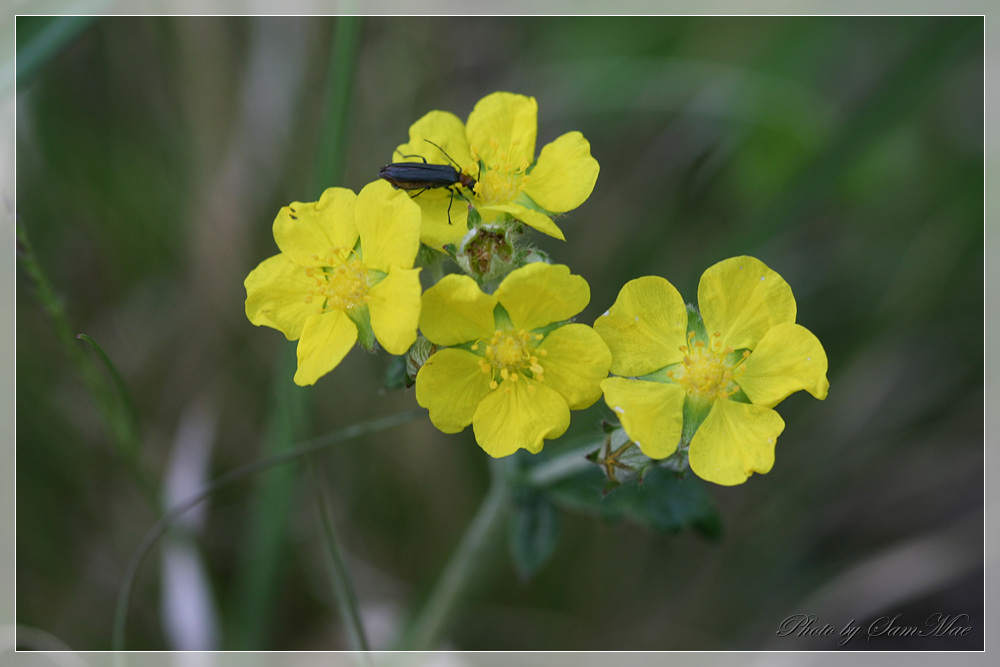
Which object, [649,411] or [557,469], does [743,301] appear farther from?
[557,469]

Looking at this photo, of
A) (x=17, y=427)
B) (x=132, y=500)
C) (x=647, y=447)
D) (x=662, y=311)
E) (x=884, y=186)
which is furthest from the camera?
(x=884, y=186)

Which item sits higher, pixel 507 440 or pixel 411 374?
pixel 411 374

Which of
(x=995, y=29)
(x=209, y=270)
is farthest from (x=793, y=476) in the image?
(x=209, y=270)

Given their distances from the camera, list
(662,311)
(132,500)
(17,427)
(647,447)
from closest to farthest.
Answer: (647,447), (662,311), (17,427), (132,500)

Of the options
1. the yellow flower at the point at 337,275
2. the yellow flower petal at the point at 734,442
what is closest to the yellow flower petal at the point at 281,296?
the yellow flower at the point at 337,275

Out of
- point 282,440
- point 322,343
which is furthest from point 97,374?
point 322,343

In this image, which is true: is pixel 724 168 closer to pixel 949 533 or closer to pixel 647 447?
pixel 949 533

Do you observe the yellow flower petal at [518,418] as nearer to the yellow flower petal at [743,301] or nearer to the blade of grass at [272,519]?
the yellow flower petal at [743,301]

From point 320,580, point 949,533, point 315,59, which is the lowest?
point 949,533

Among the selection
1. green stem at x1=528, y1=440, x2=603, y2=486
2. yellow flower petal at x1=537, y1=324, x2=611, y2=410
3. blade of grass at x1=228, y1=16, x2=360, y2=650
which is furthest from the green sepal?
green stem at x1=528, y1=440, x2=603, y2=486
